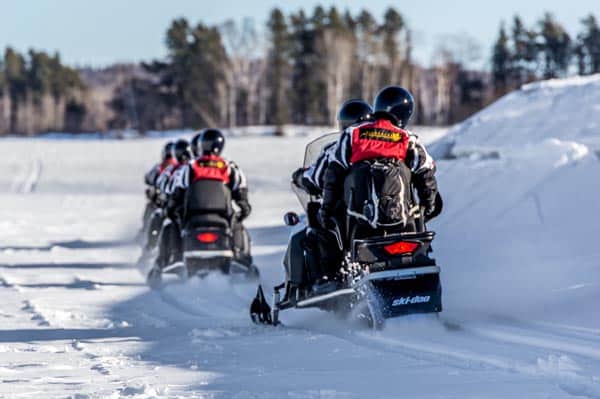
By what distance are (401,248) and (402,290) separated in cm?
26

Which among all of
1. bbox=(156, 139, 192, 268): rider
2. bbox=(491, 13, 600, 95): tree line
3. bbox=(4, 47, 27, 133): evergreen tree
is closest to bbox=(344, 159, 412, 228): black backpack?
bbox=(156, 139, 192, 268): rider

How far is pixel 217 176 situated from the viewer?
34.6ft

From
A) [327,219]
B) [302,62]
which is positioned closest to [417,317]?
[327,219]

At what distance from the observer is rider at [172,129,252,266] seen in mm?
10523

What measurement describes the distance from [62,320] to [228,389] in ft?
11.1

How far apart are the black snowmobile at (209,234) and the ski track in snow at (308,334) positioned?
0.62 ft

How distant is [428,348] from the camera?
19.1ft

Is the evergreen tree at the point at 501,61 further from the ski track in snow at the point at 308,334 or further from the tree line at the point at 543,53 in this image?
the ski track in snow at the point at 308,334

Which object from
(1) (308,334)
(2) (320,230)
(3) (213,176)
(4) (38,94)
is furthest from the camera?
(4) (38,94)

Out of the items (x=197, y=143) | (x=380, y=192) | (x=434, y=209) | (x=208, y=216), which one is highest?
(x=197, y=143)

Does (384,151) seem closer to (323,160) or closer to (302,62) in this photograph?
(323,160)

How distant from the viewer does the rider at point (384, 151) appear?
Answer: 21.7 ft

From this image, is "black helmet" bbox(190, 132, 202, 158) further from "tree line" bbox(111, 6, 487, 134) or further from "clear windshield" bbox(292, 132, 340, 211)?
"tree line" bbox(111, 6, 487, 134)

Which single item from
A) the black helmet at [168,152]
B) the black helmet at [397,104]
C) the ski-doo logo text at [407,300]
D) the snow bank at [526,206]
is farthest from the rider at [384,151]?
the black helmet at [168,152]
